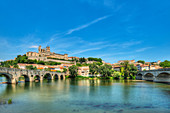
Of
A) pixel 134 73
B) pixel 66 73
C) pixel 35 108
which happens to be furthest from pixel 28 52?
pixel 35 108

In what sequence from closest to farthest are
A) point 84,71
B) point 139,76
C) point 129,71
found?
point 139,76
point 129,71
point 84,71

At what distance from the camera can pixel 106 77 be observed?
108 meters

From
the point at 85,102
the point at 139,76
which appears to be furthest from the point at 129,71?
the point at 85,102

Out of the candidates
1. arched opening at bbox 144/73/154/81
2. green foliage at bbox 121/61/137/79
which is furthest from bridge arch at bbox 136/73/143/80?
arched opening at bbox 144/73/154/81

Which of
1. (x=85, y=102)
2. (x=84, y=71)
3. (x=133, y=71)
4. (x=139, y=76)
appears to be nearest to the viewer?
(x=85, y=102)

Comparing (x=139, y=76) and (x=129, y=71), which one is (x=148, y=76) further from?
(x=129, y=71)

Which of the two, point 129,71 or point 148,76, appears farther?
point 129,71

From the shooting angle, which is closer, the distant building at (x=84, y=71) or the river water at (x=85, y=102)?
the river water at (x=85, y=102)

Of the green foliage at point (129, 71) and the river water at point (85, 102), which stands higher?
the green foliage at point (129, 71)

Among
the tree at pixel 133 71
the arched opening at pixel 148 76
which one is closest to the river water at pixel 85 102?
the arched opening at pixel 148 76

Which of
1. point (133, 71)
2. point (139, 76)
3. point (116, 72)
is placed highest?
point (133, 71)

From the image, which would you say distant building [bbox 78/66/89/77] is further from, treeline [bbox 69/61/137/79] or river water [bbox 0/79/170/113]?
river water [bbox 0/79/170/113]

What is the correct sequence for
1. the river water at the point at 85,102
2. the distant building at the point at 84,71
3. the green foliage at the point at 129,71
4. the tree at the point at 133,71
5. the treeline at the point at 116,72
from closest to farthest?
the river water at the point at 85,102 < the green foliage at the point at 129,71 < the treeline at the point at 116,72 < the tree at the point at 133,71 < the distant building at the point at 84,71

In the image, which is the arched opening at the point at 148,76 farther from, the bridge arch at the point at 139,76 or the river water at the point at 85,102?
the river water at the point at 85,102
